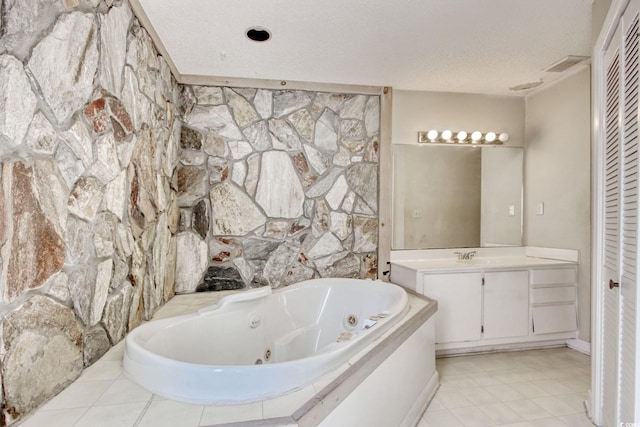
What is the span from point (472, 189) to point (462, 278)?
1.00 m

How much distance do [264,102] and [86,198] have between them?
1.74 m

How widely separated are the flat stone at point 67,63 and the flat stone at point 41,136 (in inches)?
2.3

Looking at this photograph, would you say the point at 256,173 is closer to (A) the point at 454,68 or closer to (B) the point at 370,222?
(B) the point at 370,222

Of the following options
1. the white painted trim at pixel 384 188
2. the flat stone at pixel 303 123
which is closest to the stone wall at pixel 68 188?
the flat stone at pixel 303 123

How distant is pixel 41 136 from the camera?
41.6 inches

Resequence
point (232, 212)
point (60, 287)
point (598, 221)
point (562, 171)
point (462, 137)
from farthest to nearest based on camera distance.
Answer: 1. point (462, 137)
2. point (562, 171)
3. point (232, 212)
4. point (598, 221)
5. point (60, 287)

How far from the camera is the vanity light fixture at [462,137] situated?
118 inches

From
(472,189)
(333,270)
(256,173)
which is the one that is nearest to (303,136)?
(256,173)

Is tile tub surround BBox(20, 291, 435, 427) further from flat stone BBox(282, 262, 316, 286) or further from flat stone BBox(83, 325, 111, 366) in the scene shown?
flat stone BBox(282, 262, 316, 286)

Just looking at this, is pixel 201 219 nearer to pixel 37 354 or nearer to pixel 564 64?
pixel 37 354

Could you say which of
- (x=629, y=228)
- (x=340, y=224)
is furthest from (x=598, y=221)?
(x=340, y=224)

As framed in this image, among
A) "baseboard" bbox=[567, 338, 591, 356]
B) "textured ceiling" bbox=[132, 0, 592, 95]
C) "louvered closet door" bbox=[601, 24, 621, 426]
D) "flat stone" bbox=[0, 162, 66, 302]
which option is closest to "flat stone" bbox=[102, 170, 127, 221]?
"flat stone" bbox=[0, 162, 66, 302]

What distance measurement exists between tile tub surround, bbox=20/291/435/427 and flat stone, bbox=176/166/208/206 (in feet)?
5.00

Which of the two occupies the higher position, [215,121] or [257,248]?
[215,121]
